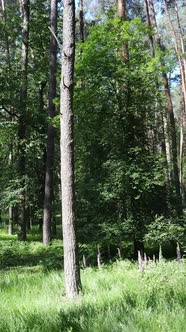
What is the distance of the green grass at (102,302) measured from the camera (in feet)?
13.6

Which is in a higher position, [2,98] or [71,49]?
[2,98]

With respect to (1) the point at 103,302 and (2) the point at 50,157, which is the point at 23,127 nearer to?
(2) the point at 50,157

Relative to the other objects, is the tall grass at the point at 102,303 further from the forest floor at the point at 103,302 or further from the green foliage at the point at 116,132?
the green foliage at the point at 116,132

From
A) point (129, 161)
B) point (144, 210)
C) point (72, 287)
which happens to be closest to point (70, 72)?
point (72, 287)

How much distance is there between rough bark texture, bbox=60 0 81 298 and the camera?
614 centimetres

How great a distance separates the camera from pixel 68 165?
6.28 meters

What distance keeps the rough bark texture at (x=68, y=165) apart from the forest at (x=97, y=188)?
0.02m

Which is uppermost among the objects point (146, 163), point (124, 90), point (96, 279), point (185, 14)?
point (185, 14)

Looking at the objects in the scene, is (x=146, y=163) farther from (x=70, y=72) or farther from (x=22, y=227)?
(x=22, y=227)

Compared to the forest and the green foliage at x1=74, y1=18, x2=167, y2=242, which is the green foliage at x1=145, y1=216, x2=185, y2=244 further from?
the green foliage at x1=74, y1=18, x2=167, y2=242

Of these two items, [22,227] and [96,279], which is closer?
[96,279]

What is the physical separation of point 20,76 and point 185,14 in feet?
66.9

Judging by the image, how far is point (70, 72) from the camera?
6406 millimetres

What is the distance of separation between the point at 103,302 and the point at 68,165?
212 cm
